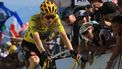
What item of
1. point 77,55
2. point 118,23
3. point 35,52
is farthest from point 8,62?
point 118,23

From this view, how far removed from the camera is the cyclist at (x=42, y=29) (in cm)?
946

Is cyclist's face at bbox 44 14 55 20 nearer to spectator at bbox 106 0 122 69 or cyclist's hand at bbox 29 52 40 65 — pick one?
cyclist's hand at bbox 29 52 40 65

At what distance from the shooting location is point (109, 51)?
853 cm

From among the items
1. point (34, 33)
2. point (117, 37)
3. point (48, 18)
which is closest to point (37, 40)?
point (34, 33)

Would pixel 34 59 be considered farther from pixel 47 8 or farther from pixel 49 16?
pixel 47 8

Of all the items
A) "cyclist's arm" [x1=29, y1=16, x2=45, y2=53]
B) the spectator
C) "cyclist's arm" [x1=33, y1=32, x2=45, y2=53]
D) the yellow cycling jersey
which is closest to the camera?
the spectator

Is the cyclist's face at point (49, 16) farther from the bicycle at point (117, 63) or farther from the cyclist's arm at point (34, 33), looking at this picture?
the bicycle at point (117, 63)

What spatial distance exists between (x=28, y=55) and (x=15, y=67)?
5.76 m

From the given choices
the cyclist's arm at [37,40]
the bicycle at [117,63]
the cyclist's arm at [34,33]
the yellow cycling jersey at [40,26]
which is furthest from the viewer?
the yellow cycling jersey at [40,26]

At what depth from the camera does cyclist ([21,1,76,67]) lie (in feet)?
31.0

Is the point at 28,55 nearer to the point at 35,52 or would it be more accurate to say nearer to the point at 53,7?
the point at 35,52

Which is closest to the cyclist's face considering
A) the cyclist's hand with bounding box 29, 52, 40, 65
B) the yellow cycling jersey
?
the yellow cycling jersey

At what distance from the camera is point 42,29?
10086 millimetres

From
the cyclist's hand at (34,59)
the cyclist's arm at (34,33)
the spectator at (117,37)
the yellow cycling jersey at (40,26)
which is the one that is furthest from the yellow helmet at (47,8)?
the spectator at (117,37)
